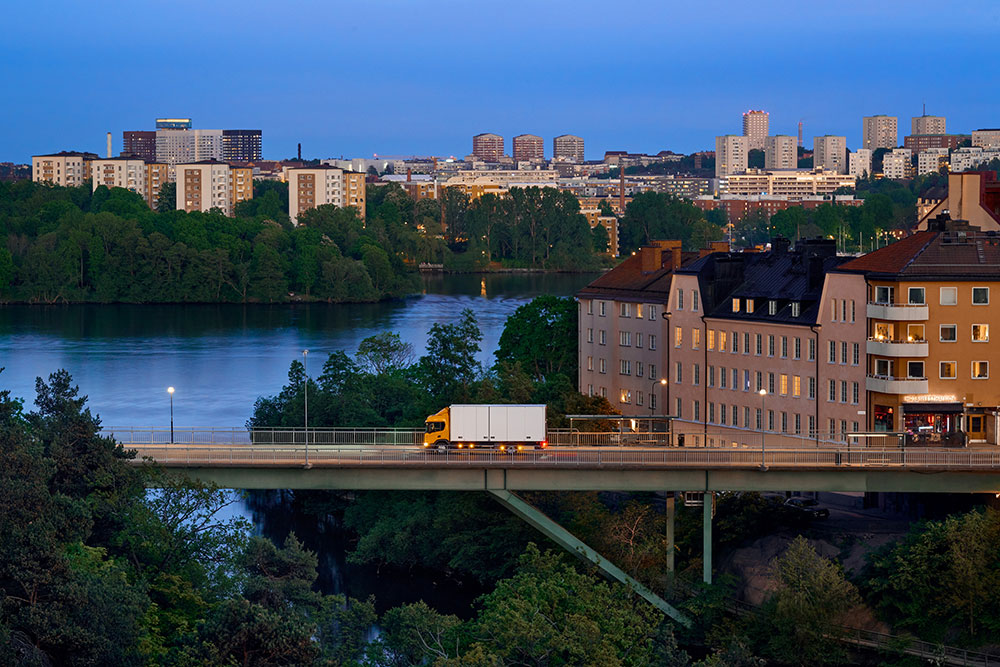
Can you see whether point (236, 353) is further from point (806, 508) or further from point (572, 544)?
point (806, 508)

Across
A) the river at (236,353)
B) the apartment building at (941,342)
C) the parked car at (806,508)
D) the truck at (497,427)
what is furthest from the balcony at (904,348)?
the river at (236,353)

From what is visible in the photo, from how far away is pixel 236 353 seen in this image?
336 ft

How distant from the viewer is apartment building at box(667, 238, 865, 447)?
49781mm

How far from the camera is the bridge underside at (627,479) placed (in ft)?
138

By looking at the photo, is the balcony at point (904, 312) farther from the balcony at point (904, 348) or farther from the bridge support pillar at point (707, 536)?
the bridge support pillar at point (707, 536)

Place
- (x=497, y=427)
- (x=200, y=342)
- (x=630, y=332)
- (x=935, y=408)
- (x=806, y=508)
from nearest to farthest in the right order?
(x=497, y=427), (x=806, y=508), (x=935, y=408), (x=630, y=332), (x=200, y=342)

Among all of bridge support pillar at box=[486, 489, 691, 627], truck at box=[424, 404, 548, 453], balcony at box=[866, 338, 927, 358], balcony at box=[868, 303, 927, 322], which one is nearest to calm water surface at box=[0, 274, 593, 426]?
truck at box=[424, 404, 548, 453]

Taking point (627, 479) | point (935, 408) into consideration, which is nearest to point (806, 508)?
point (935, 408)

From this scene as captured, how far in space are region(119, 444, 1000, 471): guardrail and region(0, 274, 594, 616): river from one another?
5537 mm

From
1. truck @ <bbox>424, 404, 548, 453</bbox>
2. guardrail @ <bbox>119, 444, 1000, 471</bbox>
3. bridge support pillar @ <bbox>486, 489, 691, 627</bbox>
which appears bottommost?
bridge support pillar @ <bbox>486, 489, 691, 627</bbox>

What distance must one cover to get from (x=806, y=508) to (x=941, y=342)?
655cm

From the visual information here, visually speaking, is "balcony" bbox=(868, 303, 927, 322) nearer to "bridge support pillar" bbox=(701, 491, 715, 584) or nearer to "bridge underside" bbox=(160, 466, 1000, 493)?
"bridge underside" bbox=(160, 466, 1000, 493)

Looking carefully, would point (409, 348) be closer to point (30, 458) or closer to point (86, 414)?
point (86, 414)

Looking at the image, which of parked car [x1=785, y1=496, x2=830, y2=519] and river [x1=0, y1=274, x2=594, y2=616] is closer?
parked car [x1=785, y1=496, x2=830, y2=519]
